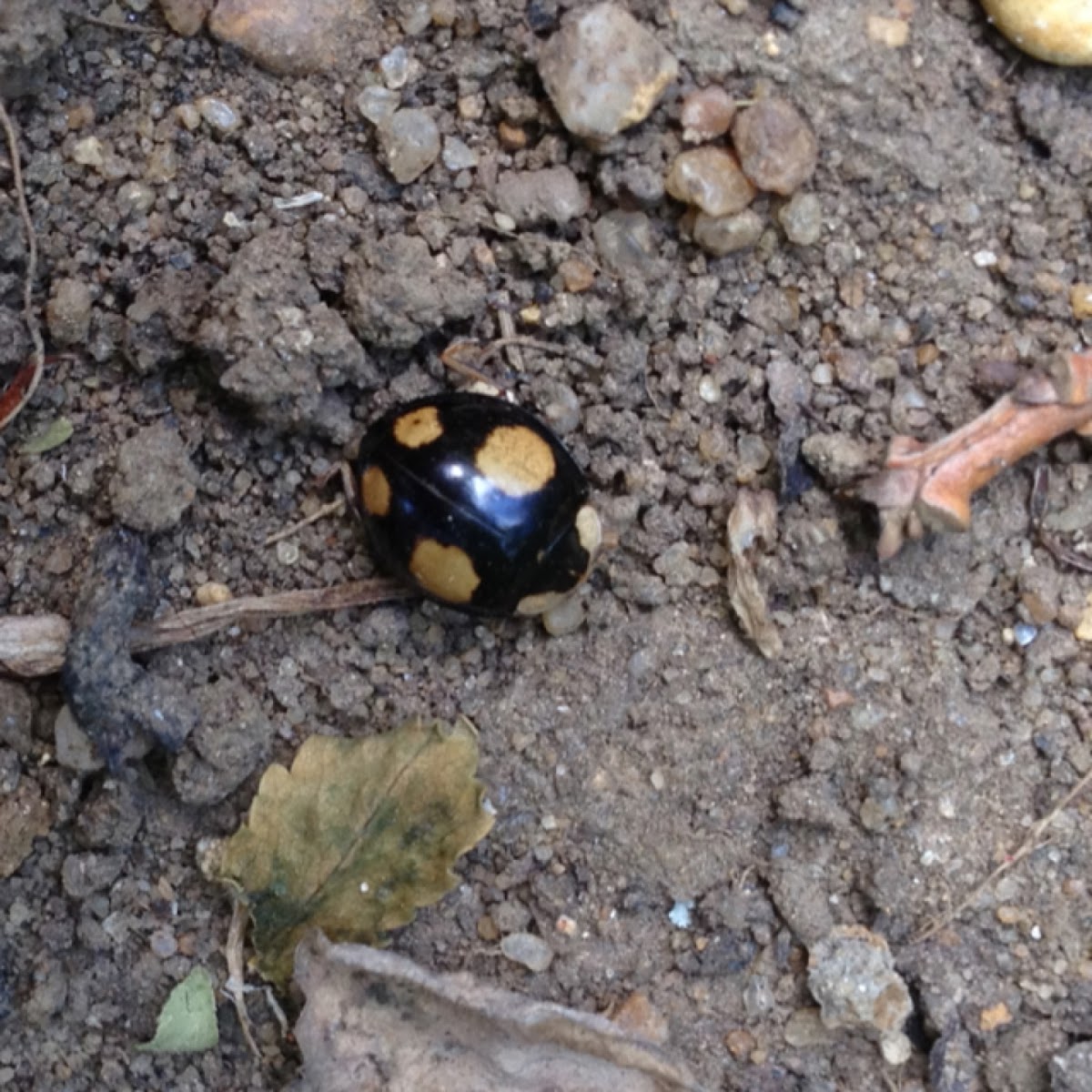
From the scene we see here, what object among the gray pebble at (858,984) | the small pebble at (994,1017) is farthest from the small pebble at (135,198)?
the small pebble at (994,1017)

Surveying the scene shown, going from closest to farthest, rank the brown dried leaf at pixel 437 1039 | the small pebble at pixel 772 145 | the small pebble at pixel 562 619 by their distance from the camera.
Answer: the brown dried leaf at pixel 437 1039 < the small pebble at pixel 772 145 < the small pebble at pixel 562 619

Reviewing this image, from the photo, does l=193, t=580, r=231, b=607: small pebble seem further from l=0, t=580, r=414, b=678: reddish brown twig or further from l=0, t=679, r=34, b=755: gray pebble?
l=0, t=679, r=34, b=755: gray pebble

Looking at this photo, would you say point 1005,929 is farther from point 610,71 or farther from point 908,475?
point 610,71

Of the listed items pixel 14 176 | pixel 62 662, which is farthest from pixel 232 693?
pixel 14 176

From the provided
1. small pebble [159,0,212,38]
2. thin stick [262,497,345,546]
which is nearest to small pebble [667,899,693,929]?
thin stick [262,497,345,546]

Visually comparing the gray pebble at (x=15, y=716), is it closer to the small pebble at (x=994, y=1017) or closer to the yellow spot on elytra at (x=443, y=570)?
the yellow spot on elytra at (x=443, y=570)

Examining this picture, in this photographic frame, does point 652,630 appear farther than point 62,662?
Yes
